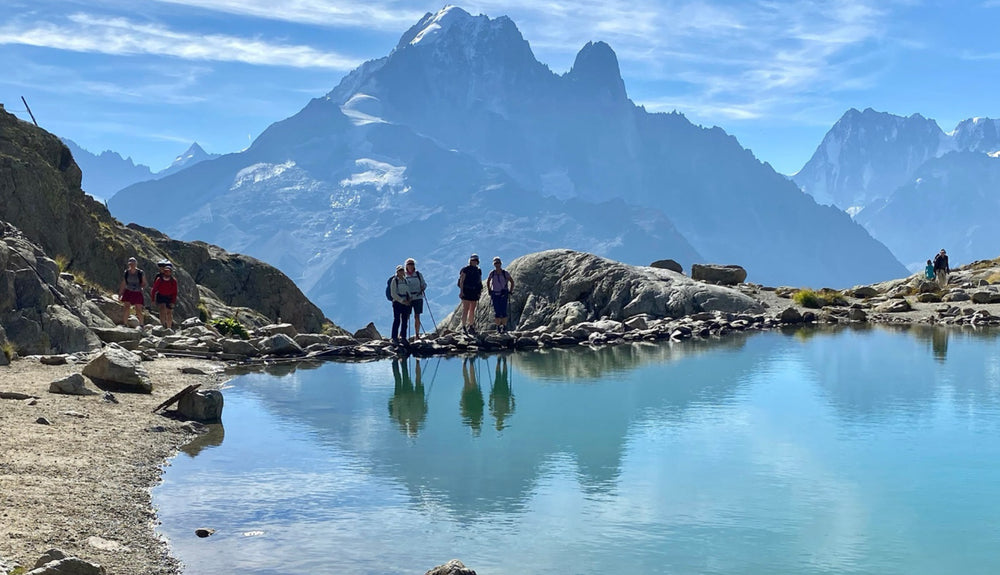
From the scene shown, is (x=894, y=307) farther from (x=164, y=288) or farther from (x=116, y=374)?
(x=116, y=374)

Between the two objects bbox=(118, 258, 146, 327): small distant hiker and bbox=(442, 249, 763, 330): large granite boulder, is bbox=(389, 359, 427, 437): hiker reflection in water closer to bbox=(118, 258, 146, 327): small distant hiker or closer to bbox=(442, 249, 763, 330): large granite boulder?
bbox=(118, 258, 146, 327): small distant hiker

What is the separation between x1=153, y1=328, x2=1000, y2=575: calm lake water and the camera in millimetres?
10133

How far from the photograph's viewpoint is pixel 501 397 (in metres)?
20.9

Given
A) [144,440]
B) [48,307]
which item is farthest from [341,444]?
[48,307]

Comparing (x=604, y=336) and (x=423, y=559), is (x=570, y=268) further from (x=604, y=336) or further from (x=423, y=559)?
(x=423, y=559)

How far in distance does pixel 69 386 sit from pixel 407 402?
6342 mm

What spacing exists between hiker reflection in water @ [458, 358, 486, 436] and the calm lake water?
3.7 inches

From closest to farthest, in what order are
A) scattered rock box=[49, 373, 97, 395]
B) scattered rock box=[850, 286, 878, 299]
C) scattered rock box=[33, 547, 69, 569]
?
scattered rock box=[33, 547, 69, 569], scattered rock box=[49, 373, 97, 395], scattered rock box=[850, 286, 878, 299]

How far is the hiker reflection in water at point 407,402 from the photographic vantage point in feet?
58.2

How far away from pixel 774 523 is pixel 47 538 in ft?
23.9

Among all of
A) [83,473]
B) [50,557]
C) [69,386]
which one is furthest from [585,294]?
[50,557]

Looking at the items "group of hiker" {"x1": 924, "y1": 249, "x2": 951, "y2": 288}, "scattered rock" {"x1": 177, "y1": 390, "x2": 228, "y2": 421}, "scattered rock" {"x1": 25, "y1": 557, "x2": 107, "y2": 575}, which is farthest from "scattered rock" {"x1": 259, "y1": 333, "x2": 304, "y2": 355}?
"group of hiker" {"x1": 924, "y1": 249, "x2": 951, "y2": 288}

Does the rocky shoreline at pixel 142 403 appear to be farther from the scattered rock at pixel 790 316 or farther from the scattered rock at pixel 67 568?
the scattered rock at pixel 67 568

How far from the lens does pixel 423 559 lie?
9930 mm
